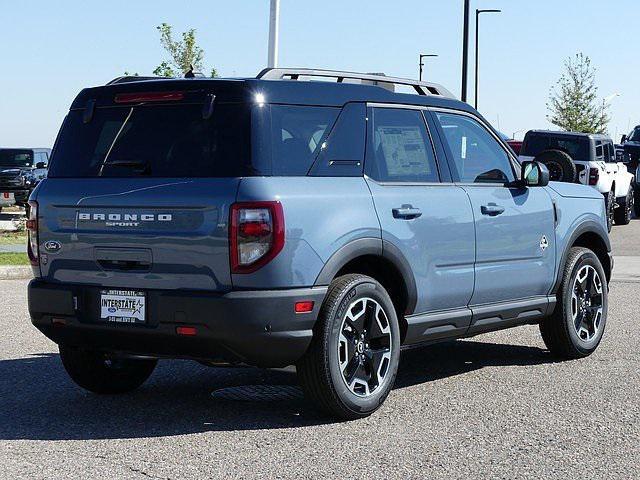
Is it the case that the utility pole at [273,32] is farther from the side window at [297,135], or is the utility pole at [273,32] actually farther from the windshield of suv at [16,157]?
the windshield of suv at [16,157]

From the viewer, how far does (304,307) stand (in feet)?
21.2

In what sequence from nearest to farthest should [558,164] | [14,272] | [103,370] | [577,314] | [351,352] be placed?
[351,352] < [103,370] < [577,314] < [14,272] < [558,164]

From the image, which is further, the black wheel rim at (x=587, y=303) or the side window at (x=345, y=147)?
the black wheel rim at (x=587, y=303)

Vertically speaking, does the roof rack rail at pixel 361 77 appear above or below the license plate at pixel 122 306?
above

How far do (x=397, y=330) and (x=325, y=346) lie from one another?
69 cm

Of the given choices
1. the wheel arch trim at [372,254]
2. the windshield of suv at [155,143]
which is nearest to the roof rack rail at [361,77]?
the windshield of suv at [155,143]

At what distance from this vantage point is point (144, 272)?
21.5 feet

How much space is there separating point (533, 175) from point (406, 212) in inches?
59.5

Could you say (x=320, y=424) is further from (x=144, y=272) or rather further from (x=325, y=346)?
(x=144, y=272)

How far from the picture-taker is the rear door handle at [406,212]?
7.12m

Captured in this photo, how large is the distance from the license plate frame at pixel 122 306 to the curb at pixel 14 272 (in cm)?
976

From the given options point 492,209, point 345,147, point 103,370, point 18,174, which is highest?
point 345,147

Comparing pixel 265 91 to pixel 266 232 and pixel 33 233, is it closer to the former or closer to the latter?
pixel 266 232

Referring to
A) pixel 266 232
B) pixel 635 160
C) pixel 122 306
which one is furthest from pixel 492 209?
pixel 635 160
